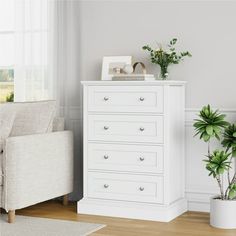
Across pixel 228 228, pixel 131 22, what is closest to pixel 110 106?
pixel 131 22

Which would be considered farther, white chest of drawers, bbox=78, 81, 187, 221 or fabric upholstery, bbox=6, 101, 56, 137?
fabric upholstery, bbox=6, 101, 56, 137

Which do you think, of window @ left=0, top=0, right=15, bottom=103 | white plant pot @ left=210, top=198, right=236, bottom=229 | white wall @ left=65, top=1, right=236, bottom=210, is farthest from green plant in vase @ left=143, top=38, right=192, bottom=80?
window @ left=0, top=0, right=15, bottom=103

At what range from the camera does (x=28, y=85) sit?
5.20 metres

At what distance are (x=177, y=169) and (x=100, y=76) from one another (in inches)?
42.1

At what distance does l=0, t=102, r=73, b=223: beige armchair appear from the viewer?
425cm

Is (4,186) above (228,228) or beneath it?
above

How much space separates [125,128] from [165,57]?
664 mm

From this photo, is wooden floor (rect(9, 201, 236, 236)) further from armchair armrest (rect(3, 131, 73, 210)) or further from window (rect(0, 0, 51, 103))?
window (rect(0, 0, 51, 103))

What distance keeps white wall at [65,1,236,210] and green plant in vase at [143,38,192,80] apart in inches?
2.5

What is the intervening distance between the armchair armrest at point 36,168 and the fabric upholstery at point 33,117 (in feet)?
0.34

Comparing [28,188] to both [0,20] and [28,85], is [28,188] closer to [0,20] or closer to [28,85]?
[28,85]

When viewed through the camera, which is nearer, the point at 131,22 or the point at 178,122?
the point at 178,122

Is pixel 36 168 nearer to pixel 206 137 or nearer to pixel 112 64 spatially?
pixel 112 64

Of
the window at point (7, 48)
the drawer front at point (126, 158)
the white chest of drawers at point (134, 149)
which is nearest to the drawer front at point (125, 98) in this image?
the white chest of drawers at point (134, 149)
